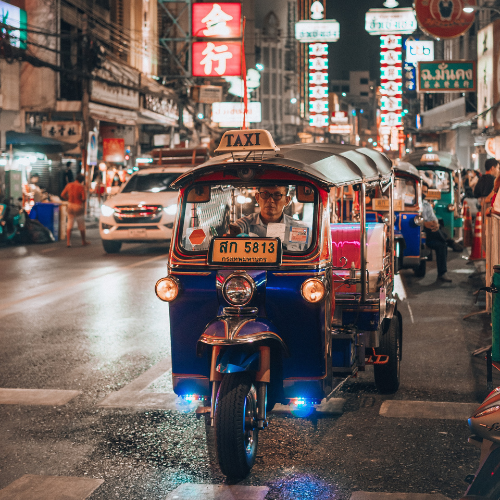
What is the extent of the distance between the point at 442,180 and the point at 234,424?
18879 mm

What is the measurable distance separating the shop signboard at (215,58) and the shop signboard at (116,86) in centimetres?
282

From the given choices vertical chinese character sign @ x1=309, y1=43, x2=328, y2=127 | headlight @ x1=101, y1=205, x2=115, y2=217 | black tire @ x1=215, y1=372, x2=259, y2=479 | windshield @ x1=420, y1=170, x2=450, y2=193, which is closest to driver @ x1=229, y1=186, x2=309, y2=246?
black tire @ x1=215, y1=372, x2=259, y2=479

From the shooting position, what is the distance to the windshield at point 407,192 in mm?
14289

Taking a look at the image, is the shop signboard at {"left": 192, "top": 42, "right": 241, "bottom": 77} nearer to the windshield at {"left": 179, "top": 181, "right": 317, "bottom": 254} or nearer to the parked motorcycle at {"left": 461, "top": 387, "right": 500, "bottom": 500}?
the windshield at {"left": 179, "top": 181, "right": 317, "bottom": 254}

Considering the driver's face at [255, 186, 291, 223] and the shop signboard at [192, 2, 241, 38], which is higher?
the shop signboard at [192, 2, 241, 38]

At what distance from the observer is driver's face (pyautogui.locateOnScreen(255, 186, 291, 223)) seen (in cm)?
549

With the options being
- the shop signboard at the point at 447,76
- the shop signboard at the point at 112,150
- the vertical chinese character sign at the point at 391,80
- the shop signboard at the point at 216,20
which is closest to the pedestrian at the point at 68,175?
the shop signboard at the point at 112,150

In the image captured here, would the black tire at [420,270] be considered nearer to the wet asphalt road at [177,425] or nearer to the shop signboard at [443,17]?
the wet asphalt road at [177,425]

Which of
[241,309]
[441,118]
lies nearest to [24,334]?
[241,309]

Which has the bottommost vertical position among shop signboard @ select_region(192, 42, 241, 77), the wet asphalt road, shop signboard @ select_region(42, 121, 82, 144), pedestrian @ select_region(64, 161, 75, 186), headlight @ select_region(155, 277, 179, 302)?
the wet asphalt road

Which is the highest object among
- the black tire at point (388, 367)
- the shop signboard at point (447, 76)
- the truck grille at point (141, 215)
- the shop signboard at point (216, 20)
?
the shop signboard at point (216, 20)

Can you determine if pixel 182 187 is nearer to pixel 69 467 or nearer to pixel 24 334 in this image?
pixel 69 467

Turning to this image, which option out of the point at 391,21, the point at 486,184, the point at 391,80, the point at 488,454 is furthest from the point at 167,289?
the point at 391,80

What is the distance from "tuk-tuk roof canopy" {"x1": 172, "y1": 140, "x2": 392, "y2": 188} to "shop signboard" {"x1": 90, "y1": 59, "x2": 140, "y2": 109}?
23.4m
